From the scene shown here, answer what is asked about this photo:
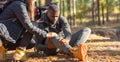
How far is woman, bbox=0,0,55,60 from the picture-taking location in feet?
20.4

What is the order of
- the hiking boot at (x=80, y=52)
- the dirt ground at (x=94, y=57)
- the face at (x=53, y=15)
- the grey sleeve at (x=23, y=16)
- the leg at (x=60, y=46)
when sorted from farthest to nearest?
the dirt ground at (x=94, y=57) < the face at (x=53, y=15) < the leg at (x=60, y=46) < the hiking boot at (x=80, y=52) < the grey sleeve at (x=23, y=16)

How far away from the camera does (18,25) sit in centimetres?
638

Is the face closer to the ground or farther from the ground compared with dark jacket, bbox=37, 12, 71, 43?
farther from the ground

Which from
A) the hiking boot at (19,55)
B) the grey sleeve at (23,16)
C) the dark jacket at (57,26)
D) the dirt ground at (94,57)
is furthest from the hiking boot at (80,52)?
the hiking boot at (19,55)

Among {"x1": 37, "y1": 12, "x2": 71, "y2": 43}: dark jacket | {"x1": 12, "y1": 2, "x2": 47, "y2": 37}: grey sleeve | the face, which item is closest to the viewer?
{"x1": 12, "y1": 2, "x2": 47, "y2": 37}: grey sleeve

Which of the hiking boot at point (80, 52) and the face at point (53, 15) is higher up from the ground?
the face at point (53, 15)

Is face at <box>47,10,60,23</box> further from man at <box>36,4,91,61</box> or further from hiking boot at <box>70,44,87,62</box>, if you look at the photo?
hiking boot at <box>70,44,87,62</box>

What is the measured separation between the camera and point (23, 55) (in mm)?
6461

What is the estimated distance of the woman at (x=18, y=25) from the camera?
6.21 meters

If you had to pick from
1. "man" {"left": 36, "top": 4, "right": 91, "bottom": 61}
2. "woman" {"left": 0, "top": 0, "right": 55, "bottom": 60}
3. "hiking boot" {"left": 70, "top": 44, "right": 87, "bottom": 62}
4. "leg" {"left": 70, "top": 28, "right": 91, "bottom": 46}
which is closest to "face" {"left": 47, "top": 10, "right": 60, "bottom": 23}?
"man" {"left": 36, "top": 4, "right": 91, "bottom": 61}

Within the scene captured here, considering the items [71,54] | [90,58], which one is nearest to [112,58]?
[90,58]

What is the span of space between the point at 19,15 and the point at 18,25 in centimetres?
23

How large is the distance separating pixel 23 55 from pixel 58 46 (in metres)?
0.65

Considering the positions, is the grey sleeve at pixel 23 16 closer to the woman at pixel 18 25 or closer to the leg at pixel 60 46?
the woman at pixel 18 25
